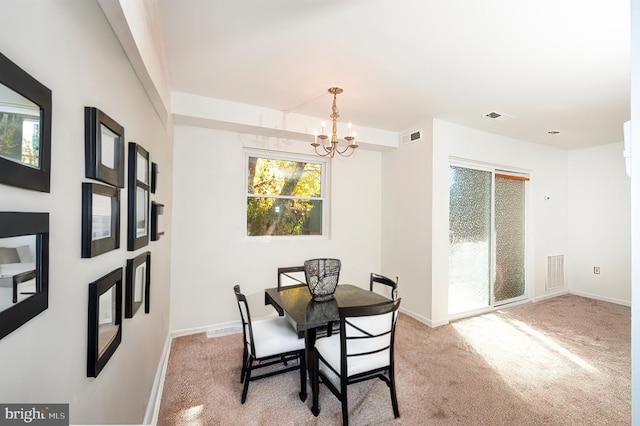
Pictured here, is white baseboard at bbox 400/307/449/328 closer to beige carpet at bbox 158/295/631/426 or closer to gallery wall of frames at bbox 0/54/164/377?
beige carpet at bbox 158/295/631/426

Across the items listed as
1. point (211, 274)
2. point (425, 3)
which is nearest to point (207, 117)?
point (211, 274)

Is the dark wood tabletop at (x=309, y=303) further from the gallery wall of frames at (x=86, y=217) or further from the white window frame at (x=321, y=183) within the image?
the white window frame at (x=321, y=183)

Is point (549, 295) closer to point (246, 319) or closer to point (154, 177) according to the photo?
point (246, 319)

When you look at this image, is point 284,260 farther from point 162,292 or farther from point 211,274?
point 162,292

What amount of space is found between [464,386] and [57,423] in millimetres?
2602

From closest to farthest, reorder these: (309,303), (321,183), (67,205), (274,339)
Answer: (67,205) < (274,339) < (309,303) < (321,183)

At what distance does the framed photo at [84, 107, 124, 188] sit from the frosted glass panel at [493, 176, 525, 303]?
464 cm

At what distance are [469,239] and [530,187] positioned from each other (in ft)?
5.44

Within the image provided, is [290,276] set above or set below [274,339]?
above

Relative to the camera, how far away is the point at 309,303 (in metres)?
2.29

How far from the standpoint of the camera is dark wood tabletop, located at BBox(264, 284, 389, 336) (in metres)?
1.94

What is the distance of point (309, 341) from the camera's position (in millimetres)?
2064

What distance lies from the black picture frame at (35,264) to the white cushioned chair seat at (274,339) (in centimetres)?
158

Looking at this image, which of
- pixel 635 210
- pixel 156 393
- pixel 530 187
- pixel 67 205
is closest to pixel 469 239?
pixel 530 187
